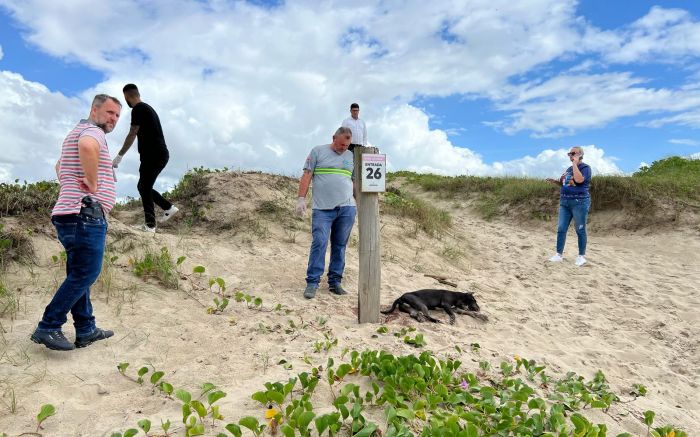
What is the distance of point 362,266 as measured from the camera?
504 cm

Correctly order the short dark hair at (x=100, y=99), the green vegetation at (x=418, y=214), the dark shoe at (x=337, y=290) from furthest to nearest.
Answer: the green vegetation at (x=418, y=214) < the dark shoe at (x=337, y=290) < the short dark hair at (x=100, y=99)

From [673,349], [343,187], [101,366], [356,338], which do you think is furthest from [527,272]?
[101,366]

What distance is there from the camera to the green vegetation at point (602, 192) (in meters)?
11.9

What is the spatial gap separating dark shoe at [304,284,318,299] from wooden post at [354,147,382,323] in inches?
34.6

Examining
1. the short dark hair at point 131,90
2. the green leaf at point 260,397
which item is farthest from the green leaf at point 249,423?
the short dark hair at point 131,90

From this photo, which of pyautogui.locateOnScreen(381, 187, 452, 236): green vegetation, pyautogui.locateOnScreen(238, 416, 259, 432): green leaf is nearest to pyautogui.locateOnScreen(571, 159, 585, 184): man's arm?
pyautogui.locateOnScreen(381, 187, 452, 236): green vegetation

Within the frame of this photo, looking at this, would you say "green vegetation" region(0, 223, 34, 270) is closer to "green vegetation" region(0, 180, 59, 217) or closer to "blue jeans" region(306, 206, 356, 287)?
"green vegetation" region(0, 180, 59, 217)

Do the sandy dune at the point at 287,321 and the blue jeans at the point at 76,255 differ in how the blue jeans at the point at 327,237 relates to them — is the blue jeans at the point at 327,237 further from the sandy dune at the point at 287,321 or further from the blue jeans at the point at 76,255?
the blue jeans at the point at 76,255

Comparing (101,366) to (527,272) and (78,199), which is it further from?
(527,272)

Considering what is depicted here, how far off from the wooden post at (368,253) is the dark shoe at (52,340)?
2644 mm

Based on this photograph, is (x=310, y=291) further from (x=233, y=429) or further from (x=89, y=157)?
(x=233, y=429)

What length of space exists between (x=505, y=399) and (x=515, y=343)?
1883 millimetres

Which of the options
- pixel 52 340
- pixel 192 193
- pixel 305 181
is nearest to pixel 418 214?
pixel 192 193

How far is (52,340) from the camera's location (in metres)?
3.76
